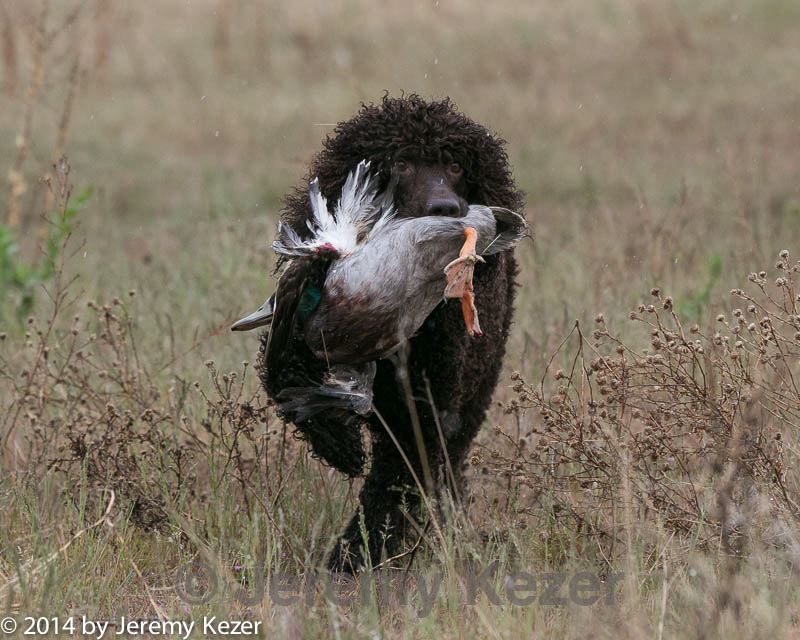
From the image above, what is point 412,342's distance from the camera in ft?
14.6

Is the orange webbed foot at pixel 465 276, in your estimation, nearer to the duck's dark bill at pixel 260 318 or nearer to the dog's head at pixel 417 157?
the dog's head at pixel 417 157

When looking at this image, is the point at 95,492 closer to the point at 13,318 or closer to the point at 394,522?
the point at 394,522

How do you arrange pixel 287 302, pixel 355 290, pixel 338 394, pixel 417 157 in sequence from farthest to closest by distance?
pixel 417 157, pixel 338 394, pixel 287 302, pixel 355 290

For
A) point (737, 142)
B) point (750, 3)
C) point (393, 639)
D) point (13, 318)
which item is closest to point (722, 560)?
point (393, 639)

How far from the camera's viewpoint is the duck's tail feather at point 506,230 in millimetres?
4285


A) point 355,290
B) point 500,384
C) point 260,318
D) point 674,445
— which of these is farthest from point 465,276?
point 500,384

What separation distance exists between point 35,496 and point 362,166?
1703mm

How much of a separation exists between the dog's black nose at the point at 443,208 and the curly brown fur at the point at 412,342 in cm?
34

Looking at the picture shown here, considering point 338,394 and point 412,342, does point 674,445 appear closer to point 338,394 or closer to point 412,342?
point 412,342

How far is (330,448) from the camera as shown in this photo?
172 inches

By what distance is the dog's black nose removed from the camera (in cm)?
419

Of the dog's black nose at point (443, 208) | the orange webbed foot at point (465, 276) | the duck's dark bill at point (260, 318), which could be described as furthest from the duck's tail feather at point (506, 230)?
the duck's dark bill at point (260, 318)

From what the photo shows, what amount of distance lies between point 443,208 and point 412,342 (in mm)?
529

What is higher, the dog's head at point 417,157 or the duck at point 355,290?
the dog's head at point 417,157
